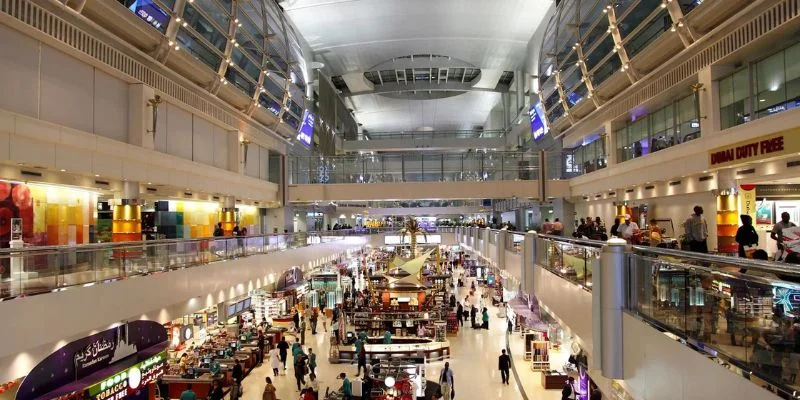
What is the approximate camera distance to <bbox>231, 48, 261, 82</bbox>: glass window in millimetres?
21078

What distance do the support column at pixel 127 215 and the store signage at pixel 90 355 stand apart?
5698mm

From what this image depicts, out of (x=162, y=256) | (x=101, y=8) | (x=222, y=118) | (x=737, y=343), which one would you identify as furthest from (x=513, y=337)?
(x=737, y=343)

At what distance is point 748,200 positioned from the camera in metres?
13.3

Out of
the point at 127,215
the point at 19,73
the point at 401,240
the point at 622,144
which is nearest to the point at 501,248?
the point at 622,144

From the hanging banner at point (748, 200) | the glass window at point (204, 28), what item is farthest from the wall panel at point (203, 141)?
the hanging banner at point (748, 200)

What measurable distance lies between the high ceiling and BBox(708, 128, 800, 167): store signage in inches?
700

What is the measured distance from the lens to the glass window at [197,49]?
54.6ft

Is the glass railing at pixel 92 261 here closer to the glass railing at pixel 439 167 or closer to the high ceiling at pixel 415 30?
the glass railing at pixel 439 167

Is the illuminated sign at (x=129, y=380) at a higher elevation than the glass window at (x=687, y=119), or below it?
below

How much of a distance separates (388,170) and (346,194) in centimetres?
236

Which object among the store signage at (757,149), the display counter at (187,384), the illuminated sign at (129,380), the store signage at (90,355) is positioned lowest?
the display counter at (187,384)

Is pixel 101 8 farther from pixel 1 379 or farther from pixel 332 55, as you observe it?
pixel 332 55

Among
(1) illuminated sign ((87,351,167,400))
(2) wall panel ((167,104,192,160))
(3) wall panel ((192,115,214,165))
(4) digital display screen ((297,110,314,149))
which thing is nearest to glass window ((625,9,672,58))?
(1) illuminated sign ((87,351,167,400))

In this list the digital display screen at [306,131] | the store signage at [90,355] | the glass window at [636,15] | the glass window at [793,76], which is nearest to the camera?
the store signage at [90,355]
